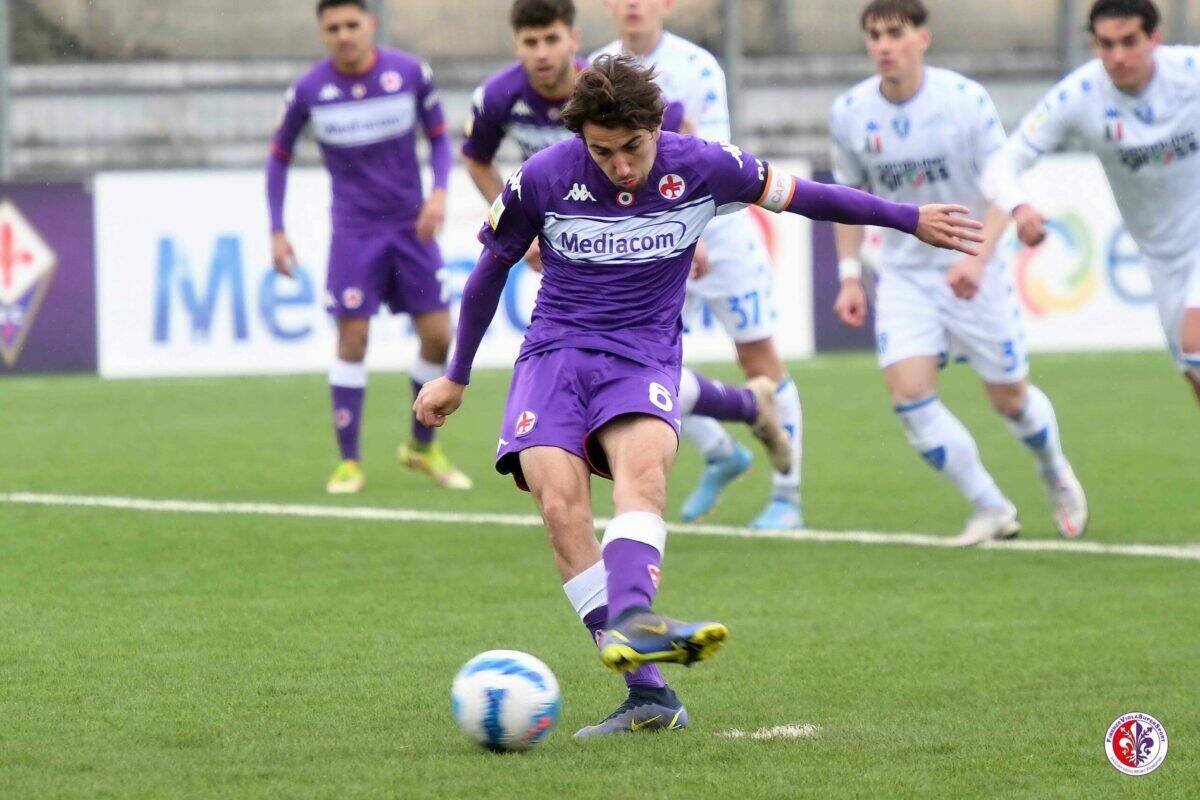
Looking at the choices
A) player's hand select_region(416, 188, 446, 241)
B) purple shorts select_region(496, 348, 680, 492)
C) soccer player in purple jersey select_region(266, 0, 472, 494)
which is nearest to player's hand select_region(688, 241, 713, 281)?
player's hand select_region(416, 188, 446, 241)

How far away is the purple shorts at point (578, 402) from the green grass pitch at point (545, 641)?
26.5 inches

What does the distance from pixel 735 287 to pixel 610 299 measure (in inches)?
139

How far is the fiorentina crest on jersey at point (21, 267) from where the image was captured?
15422 mm

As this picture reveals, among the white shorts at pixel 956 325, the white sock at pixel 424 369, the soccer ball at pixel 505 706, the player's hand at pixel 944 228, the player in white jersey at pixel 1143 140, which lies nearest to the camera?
the soccer ball at pixel 505 706

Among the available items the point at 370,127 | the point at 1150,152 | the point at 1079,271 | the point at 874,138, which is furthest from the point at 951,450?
the point at 1079,271

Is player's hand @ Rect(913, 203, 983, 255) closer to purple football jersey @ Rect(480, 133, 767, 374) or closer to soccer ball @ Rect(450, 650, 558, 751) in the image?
purple football jersey @ Rect(480, 133, 767, 374)

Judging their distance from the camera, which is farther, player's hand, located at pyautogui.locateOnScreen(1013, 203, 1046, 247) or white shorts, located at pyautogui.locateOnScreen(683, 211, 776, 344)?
white shorts, located at pyautogui.locateOnScreen(683, 211, 776, 344)

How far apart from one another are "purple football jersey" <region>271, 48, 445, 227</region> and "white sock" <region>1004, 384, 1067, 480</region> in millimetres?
3406

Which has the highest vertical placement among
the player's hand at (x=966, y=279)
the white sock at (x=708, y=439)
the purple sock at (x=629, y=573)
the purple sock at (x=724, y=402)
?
the player's hand at (x=966, y=279)

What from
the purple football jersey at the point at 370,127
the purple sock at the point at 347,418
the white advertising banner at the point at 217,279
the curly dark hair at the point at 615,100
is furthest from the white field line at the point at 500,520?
the white advertising banner at the point at 217,279

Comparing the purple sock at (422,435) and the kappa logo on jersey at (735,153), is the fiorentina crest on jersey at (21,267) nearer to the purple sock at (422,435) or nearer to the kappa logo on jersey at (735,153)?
the purple sock at (422,435)

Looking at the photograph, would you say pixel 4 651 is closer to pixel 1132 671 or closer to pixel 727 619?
pixel 727 619

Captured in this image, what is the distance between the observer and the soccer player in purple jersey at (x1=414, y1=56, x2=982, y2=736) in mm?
4672

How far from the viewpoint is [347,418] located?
32.1 ft
